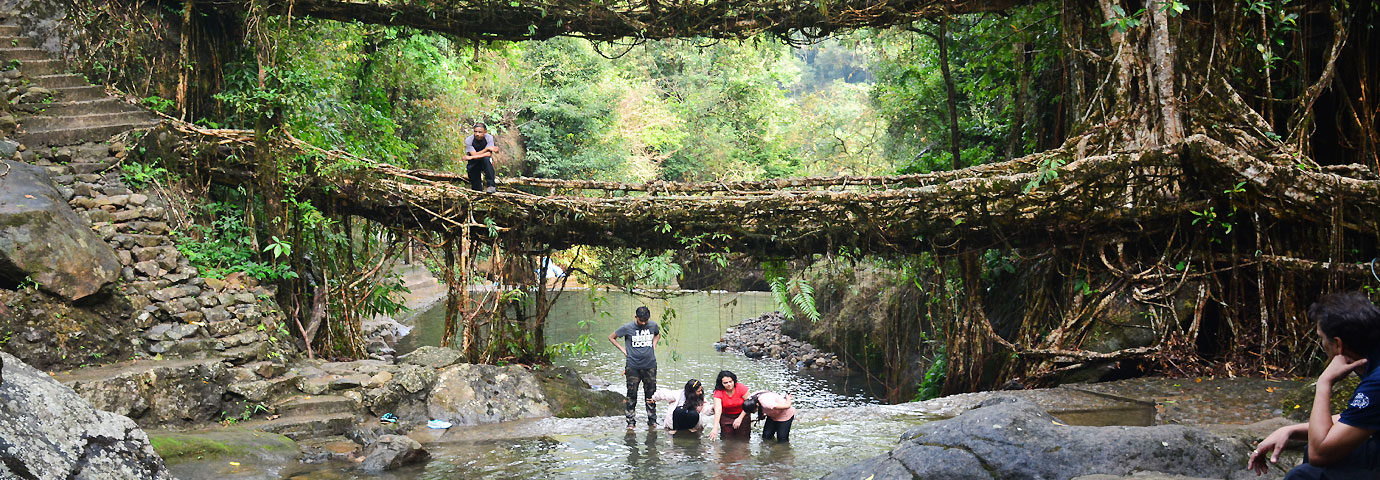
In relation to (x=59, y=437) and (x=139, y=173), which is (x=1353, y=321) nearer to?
(x=59, y=437)

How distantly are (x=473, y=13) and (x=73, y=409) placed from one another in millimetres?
6644

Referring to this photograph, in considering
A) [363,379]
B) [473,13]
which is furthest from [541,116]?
[363,379]

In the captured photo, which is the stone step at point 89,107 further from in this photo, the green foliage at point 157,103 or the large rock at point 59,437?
the large rock at point 59,437

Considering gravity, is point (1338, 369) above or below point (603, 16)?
below

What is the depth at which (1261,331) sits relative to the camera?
8.14 meters

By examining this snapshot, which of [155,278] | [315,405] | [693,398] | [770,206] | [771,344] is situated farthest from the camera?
[771,344]

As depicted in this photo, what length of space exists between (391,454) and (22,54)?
6.22 meters

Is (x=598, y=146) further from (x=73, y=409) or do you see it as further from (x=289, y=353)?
(x=73, y=409)

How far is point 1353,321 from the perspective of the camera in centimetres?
289

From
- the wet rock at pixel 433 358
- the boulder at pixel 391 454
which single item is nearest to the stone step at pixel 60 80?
the wet rock at pixel 433 358

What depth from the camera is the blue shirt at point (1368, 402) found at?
2.82 meters

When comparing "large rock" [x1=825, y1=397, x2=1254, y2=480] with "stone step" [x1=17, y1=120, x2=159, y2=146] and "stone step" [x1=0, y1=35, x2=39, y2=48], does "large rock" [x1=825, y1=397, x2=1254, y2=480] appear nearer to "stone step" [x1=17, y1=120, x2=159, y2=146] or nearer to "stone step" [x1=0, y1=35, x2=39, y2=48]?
"stone step" [x1=17, y1=120, x2=159, y2=146]

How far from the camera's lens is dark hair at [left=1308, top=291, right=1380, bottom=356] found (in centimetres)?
286

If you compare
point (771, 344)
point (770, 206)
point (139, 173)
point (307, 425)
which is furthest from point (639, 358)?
point (771, 344)
